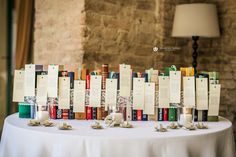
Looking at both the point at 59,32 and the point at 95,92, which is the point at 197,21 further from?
the point at 95,92

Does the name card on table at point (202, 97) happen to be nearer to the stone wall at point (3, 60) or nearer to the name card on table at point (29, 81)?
the name card on table at point (29, 81)

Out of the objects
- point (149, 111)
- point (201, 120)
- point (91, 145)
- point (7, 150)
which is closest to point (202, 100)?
point (201, 120)

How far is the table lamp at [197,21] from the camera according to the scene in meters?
3.95

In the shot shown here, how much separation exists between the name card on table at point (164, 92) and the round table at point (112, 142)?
0.84 feet

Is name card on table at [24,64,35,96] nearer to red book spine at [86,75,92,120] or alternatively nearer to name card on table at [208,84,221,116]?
red book spine at [86,75,92,120]

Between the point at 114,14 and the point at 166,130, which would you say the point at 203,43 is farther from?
the point at 166,130

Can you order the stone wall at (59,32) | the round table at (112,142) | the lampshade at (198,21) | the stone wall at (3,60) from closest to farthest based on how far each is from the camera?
the round table at (112,142)
the stone wall at (59,32)
the lampshade at (198,21)
the stone wall at (3,60)

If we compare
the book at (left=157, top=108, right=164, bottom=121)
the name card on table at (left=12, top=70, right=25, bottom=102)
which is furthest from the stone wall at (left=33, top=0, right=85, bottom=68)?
the book at (left=157, top=108, right=164, bottom=121)

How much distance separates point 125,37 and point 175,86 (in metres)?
1.86

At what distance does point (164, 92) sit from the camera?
222 centimetres

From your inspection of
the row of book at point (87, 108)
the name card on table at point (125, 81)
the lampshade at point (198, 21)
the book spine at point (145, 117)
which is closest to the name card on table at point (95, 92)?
the row of book at point (87, 108)

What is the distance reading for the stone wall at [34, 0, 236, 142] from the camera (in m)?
3.70

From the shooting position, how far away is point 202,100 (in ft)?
7.38

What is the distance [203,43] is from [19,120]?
9.73 feet
